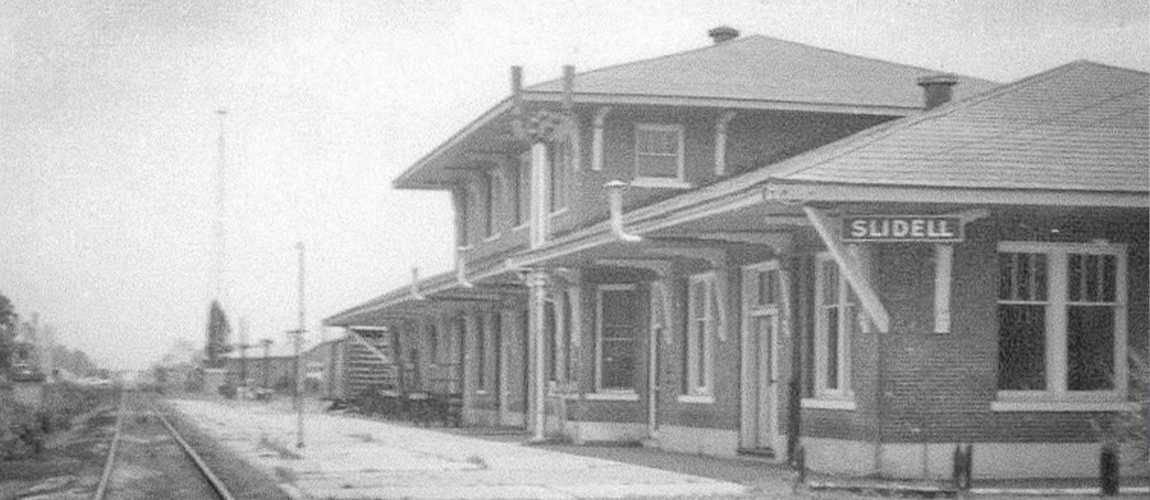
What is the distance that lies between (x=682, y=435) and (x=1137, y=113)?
7.89 metres

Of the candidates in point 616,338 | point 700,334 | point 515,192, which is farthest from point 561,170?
point 700,334

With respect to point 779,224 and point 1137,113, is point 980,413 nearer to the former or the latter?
point 779,224

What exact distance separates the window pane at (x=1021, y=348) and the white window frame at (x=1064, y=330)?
7 cm

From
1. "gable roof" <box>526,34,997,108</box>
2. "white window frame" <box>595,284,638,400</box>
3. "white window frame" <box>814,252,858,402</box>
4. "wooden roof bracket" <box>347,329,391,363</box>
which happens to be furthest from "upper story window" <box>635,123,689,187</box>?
"wooden roof bracket" <box>347,329,391,363</box>

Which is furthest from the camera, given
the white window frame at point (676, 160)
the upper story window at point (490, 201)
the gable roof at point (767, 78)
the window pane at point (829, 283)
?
the upper story window at point (490, 201)

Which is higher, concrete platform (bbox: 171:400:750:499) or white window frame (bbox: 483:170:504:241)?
white window frame (bbox: 483:170:504:241)

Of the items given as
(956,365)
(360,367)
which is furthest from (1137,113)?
(360,367)

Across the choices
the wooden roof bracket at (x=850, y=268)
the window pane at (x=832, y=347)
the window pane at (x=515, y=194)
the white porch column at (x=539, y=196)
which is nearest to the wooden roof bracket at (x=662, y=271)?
the white porch column at (x=539, y=196)

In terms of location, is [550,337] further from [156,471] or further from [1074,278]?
[1074,278]

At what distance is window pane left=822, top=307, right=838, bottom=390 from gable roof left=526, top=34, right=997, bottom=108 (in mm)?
7461

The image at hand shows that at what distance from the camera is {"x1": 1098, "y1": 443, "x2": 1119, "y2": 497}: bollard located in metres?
15.5

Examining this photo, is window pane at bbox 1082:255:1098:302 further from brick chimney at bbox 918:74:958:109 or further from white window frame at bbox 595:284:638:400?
white window frame at bbox 595:284:638:400

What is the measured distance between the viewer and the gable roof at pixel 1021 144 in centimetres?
1691

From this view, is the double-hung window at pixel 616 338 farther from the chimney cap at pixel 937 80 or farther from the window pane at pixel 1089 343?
the window pane at pixel 1089 343
